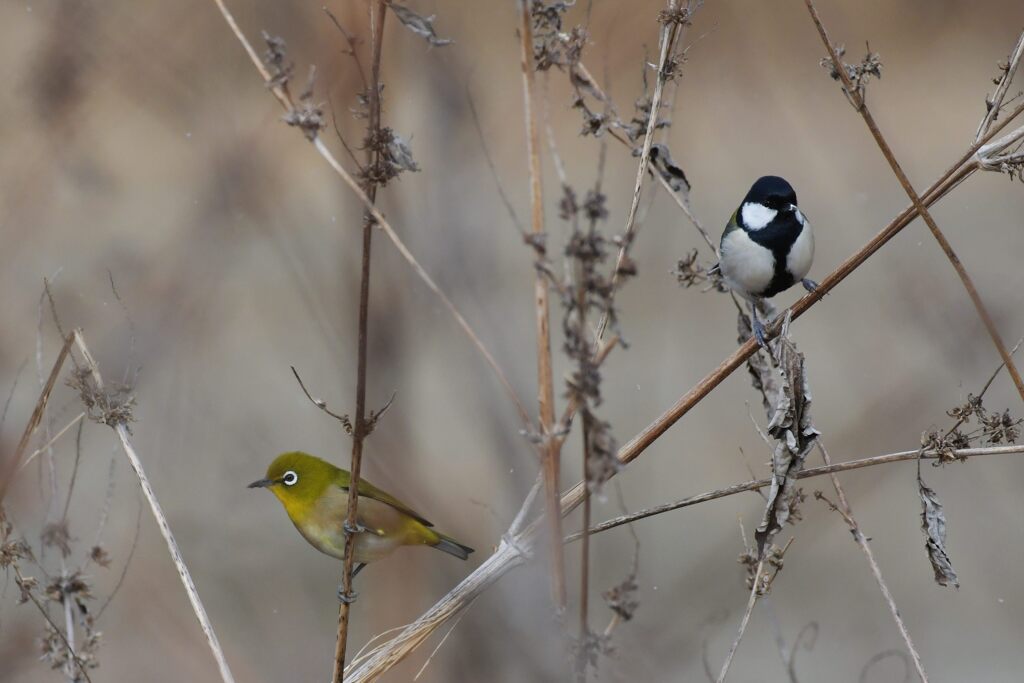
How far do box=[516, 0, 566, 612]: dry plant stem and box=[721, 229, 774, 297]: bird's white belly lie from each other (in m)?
0.96

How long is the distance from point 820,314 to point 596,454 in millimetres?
3786

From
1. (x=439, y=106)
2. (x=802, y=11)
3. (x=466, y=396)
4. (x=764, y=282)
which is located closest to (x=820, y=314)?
(x=802, y=11)

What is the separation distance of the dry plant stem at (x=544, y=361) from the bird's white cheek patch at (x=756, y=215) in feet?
3.49

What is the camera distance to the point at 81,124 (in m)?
3.41

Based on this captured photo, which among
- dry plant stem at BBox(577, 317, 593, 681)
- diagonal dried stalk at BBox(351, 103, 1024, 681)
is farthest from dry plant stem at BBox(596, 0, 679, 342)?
dry plant stem at BBox(577, 317, 593, 681)

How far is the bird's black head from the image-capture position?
7.23 ft

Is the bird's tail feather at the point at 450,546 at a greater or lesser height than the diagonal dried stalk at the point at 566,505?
greater

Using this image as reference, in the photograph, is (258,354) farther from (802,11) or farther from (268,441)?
(802,11)

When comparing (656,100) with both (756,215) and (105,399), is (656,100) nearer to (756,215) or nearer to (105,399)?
(756,215)

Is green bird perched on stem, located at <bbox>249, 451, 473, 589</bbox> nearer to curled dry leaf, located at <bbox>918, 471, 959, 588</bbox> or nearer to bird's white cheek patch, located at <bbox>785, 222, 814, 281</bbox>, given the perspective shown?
bird's white cheek patch, located at <bbox>785, 222, 814, 281</bbox>

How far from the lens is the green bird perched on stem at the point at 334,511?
2346 mm

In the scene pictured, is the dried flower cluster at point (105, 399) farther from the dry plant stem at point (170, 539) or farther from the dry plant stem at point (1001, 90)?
the dry plant stem at point (1001, 90)

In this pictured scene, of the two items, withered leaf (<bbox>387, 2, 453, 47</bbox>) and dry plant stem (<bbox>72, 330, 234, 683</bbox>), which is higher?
withered leaf (<bbox>387, 2, 453, 47</bbox>)

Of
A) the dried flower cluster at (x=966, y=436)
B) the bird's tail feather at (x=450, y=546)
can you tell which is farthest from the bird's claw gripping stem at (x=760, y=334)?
the bird's tail feather at (x=450, y=546)
